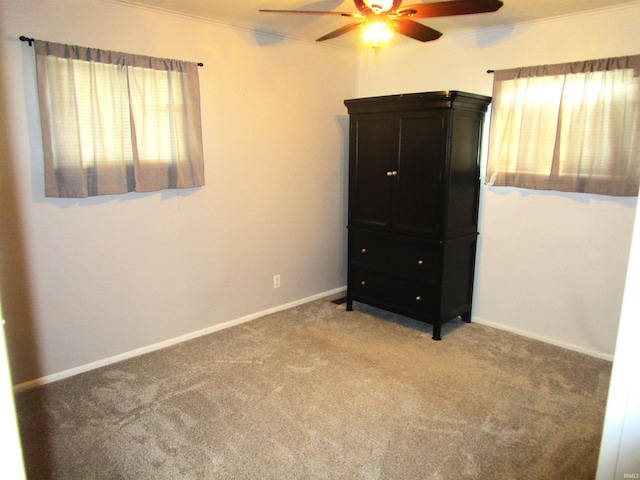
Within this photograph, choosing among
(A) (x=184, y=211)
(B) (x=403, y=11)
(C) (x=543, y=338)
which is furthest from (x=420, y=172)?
(A) (x=184, y=211)

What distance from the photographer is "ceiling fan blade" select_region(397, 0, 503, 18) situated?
6.85 feet

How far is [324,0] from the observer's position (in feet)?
9.08

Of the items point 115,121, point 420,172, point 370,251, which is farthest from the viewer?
point 370,251

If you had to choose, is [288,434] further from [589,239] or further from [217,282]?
[589,239]

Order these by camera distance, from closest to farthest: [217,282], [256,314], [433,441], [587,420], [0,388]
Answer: [0,388] < [433,441] < [587,420] < [217,282] < [256,314]

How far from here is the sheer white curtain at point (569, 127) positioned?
111 inches

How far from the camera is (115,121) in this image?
2.79 m

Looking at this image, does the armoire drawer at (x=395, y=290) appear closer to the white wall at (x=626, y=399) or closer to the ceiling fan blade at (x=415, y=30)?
the ceiling fan blade at (x=415, y=30)

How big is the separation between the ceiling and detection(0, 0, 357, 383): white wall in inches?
4.4

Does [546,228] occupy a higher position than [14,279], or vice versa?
[546,228]

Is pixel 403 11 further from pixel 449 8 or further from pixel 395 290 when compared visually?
pixel 395 290

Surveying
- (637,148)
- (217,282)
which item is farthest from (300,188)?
(637,148)

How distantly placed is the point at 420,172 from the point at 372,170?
45 cm

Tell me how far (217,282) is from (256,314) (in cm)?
50
